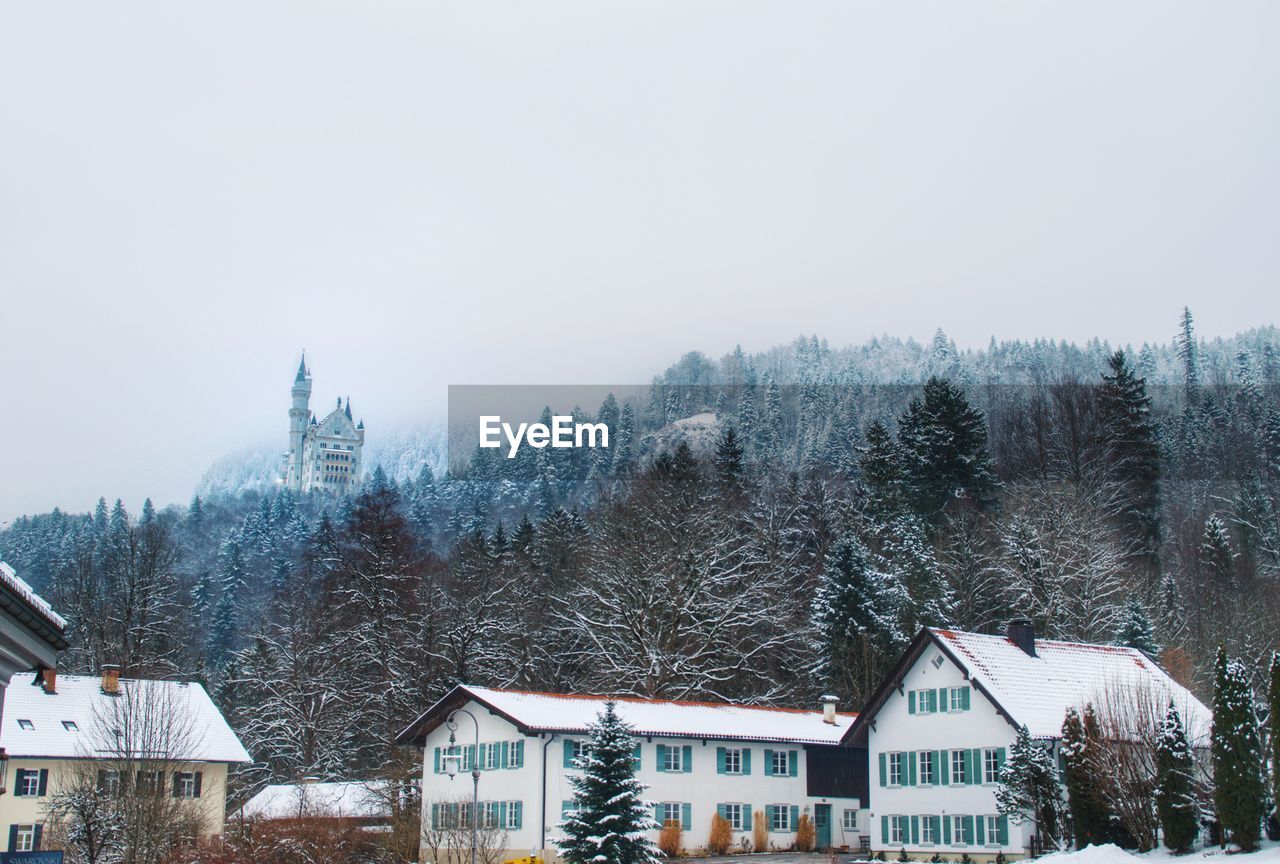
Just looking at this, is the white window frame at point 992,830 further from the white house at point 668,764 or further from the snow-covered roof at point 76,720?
the snow-covered roof at point 76,720

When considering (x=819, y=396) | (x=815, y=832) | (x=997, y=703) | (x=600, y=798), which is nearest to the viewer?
(x=600, y=798)

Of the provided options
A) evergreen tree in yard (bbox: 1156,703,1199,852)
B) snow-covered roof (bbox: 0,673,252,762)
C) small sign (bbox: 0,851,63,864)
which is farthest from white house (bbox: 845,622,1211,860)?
small sign (bbox: 0,851,63,864)

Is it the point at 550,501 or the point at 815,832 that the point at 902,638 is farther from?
the point at 550,501

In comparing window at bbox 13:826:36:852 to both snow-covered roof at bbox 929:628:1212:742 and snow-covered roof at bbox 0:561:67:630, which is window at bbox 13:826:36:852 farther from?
snow-covered roof at bbox 0:561:67:630

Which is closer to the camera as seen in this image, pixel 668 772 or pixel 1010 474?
pixel 668 772

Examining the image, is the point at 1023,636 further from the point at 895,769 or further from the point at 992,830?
the point at 992,830

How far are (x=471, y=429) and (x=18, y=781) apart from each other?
420ft

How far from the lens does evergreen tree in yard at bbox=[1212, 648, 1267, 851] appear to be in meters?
28.0

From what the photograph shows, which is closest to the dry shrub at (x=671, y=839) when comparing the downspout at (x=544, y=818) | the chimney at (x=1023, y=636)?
the downspout at (x=544, y=818)

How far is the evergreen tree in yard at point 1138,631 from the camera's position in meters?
54.4

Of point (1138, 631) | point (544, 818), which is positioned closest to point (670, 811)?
point (544, 818)

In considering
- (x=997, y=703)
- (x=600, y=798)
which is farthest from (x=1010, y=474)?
(x=600, y=798)

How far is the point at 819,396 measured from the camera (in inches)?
5876

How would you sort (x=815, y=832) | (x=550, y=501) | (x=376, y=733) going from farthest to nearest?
(x=550, y=501) < (x=376, y=733) < (x=815, y=832)
